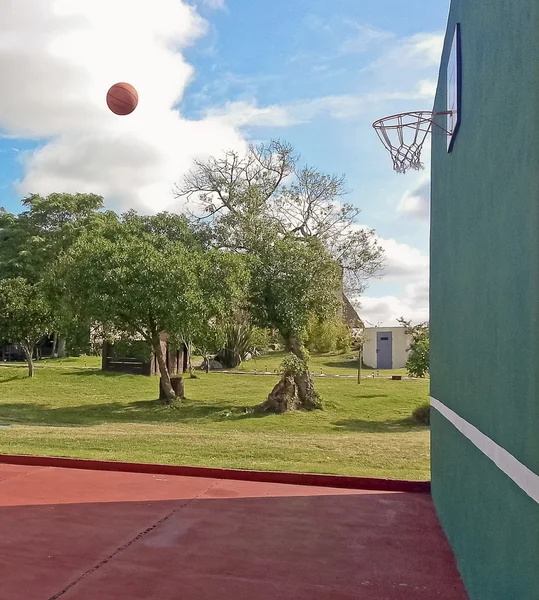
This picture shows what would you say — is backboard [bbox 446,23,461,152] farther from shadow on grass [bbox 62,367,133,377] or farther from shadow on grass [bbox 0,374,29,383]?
shadow on grass [bbox 0,374,29,383]

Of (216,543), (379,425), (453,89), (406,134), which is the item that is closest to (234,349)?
(379,425)

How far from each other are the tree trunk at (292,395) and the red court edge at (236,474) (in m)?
8.44

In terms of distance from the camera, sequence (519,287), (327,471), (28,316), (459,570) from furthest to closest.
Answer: (28,316)
(327,471)
(459,570)
(519,287)

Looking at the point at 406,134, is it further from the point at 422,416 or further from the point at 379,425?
the point at 422,416

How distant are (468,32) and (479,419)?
103 inches

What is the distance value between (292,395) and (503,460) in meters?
14.4

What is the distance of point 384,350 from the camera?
1377 inches

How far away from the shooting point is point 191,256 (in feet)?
55.6

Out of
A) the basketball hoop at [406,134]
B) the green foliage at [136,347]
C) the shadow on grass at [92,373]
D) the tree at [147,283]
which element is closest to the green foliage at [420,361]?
the tree at [147,283]

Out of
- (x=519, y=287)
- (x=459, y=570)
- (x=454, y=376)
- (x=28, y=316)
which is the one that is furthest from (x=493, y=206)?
(x=28, y=316)

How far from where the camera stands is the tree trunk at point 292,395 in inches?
672

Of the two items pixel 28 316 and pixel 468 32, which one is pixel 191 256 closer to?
pixel 28 316

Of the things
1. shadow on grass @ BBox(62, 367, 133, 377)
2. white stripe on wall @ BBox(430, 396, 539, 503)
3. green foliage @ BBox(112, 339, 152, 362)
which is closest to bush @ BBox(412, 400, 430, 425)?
green foliage @ BBox(112, 339, 152, 362)

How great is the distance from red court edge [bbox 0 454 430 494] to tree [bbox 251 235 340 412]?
853 cm
